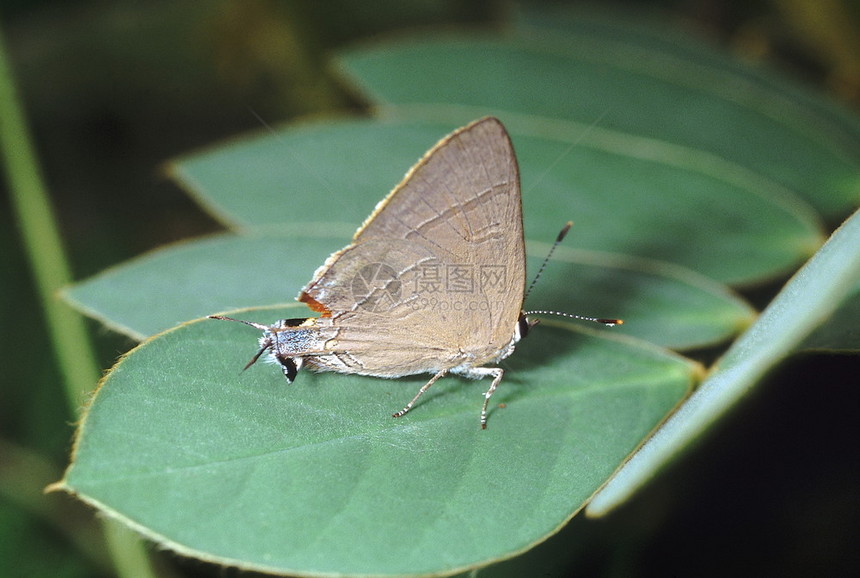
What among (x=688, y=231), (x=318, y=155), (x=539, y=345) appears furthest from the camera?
(x=318, y=155)

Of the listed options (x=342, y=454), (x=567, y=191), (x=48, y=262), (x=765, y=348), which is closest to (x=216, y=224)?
(x=48, y=262)

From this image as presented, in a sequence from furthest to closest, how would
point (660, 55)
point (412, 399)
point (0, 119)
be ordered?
point (660, 55)
point (0, 119)
point (412, 399)

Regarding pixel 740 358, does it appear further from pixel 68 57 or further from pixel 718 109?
pixel 68 57

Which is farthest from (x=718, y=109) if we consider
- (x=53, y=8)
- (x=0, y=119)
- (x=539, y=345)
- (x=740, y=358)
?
(x=53, y=8)

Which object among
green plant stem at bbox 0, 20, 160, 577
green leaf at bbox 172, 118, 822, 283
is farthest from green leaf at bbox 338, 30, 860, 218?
green plant stem at bbox 0, 20, 160, 577

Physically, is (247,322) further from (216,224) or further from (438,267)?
(216,224)

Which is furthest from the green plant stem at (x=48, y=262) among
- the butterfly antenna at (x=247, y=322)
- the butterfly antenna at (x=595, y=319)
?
the butterfly antenna at (x=595, y=319)

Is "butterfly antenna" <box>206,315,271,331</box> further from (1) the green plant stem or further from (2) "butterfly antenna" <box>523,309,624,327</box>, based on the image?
(1) the green plant stem
